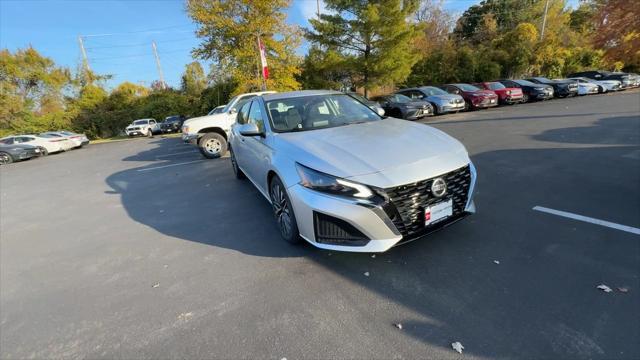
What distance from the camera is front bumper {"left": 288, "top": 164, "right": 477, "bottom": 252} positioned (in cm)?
237

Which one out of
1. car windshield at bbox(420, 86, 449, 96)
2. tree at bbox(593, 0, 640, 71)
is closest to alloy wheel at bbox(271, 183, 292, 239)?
tree at bbox(593, 0, 640, 71)

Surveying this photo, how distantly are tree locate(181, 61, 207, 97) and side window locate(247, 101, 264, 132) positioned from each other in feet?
95.7

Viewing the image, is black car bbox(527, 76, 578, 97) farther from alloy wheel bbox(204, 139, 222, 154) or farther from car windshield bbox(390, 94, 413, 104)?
alloy wheel bbox(204, 139, 222, 154)

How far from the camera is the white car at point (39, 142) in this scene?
15.3 metres

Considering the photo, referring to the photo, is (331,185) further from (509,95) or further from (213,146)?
(509,95)

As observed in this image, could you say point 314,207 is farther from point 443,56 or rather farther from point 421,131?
point 443,56

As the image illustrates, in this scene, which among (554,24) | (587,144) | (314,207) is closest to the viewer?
(314,207)

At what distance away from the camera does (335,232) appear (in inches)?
99.2

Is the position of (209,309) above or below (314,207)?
below

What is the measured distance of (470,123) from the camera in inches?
420

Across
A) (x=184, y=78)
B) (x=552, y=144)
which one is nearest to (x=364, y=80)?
(x=552, y=144)

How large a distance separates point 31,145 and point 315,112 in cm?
1874

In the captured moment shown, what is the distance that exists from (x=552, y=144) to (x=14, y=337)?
8859mm

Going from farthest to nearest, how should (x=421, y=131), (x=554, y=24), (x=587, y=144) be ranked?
(x=554, y=24) → (x=587, y=144) → (x=421, y=131)
